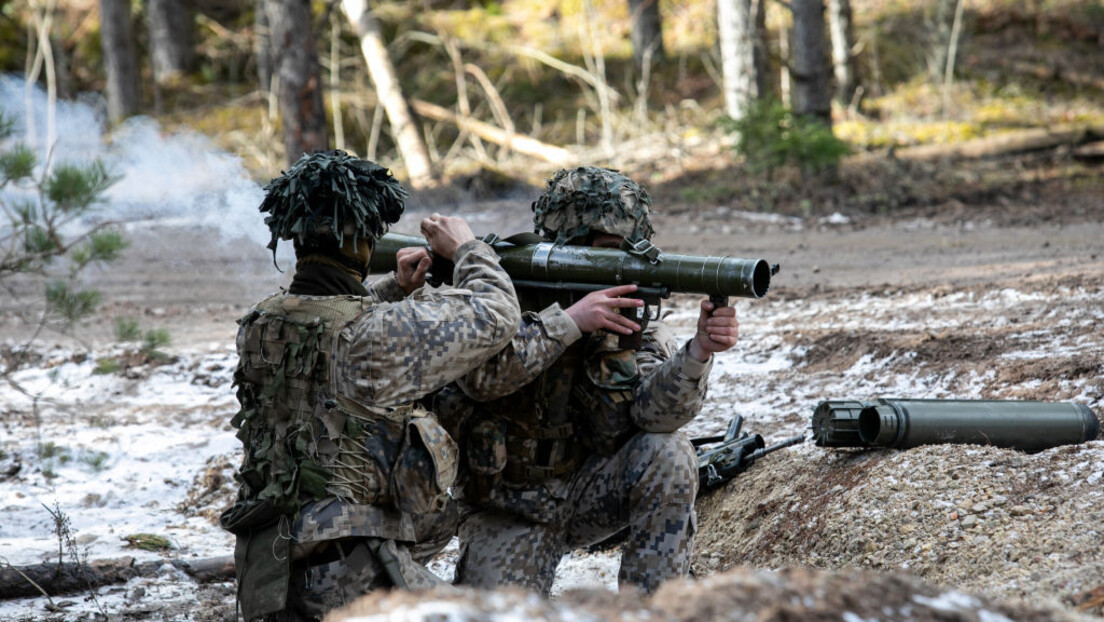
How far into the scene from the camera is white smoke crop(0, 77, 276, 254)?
16.6 feet

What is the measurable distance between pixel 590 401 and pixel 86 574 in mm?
2153

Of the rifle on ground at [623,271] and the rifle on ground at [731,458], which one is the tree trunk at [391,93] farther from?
the rifle on ground at [623,271]

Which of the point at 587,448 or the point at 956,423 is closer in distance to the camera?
the point at 587,448

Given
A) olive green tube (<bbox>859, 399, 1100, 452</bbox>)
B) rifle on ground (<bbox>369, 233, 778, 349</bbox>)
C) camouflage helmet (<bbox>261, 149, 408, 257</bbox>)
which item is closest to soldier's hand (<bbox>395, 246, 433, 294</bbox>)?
rifle on ground (<bbox>369, 233, 778, 349</bbox>)

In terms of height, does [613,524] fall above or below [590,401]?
below

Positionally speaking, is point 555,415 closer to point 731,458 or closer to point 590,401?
point 590,401

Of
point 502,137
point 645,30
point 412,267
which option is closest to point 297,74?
point 502,137

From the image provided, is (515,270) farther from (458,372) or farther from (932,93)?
(932,93)

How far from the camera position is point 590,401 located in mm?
3527

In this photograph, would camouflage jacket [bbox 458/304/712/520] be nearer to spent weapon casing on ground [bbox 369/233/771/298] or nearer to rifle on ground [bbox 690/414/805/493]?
spent weapon casing on ground [bbox 369/233/771/298]

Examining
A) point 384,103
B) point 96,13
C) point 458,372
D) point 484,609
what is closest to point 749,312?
point 458,372

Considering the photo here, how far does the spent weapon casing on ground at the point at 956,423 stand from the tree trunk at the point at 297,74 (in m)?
7.59

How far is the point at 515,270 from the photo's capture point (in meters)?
3.44

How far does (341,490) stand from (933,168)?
10358 millimetres
